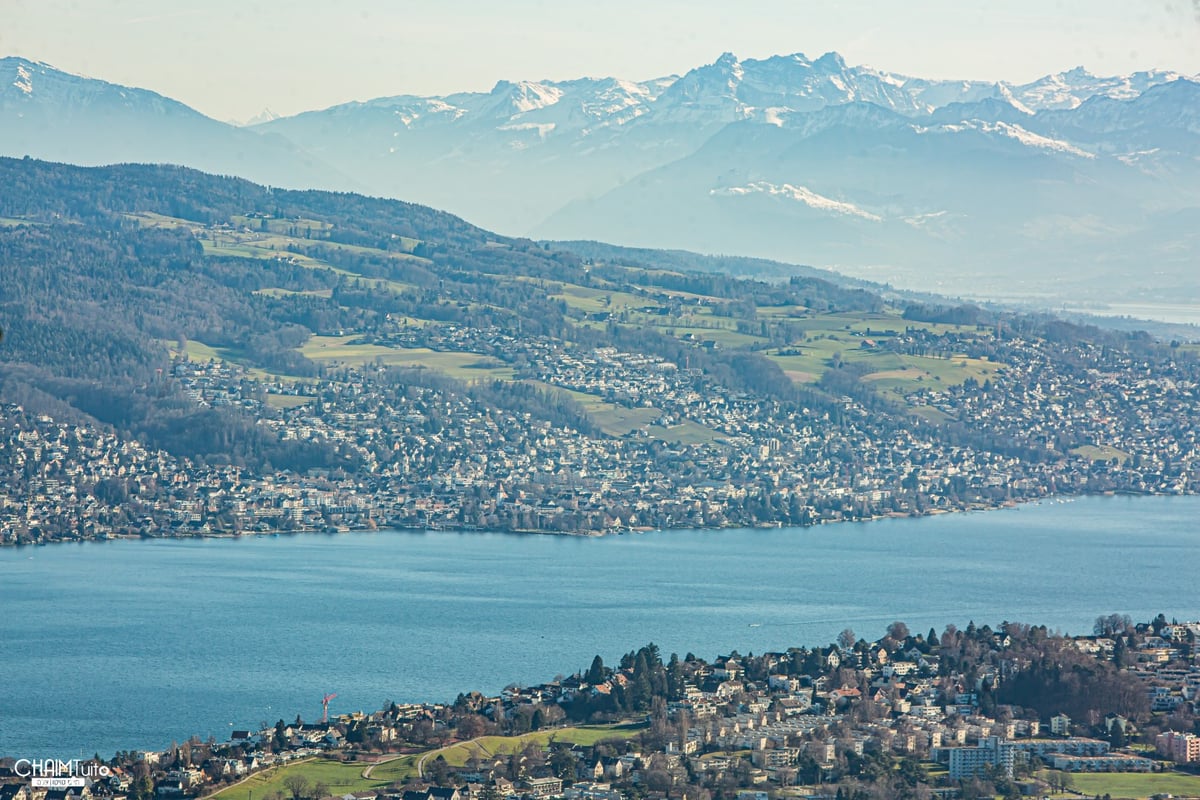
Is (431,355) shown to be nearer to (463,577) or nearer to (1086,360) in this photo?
(1086,360)

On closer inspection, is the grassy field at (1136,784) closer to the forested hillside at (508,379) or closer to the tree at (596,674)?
the tree at (596,674)

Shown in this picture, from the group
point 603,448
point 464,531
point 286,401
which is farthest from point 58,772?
point 286,401

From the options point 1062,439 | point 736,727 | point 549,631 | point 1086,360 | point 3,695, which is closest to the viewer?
point 736,727

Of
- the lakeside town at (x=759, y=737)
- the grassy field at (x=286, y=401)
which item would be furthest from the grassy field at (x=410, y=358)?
the lakeside town at (x=759, y=737)

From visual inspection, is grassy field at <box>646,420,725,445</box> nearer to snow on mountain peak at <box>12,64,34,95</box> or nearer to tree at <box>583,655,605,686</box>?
tree at <box>583,655,605,686</box>

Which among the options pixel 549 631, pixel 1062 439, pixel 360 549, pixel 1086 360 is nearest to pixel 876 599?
pixel 549 631

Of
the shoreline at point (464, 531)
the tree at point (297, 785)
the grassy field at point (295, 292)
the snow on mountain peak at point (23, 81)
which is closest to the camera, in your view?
the tree at point (297, 785)

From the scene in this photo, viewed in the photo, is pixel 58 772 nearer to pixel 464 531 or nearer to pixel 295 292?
pixel 464 531
